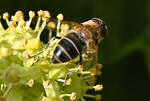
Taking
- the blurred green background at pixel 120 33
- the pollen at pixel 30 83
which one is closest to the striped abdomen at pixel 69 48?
the pollen at pixel 30 83

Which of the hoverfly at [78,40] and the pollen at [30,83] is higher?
the hoverfly at [78,40]

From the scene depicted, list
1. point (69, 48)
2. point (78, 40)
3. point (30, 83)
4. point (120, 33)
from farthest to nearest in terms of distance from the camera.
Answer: point (120, 33), point (78, 40), point (69, 48), point (30, 83)

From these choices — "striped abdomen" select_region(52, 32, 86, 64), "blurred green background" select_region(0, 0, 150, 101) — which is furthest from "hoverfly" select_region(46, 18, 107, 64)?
"blurred green background" select_region(0, 0, 150, 101)

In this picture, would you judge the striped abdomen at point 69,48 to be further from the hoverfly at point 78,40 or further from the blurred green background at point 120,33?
the blurred green background at point 120,33

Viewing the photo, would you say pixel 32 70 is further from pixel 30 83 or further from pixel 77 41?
pixel 77 41

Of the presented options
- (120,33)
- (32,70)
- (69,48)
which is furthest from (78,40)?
(120,33)

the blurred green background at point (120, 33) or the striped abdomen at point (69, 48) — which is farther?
→ the blurred green background at point (120, 33)
